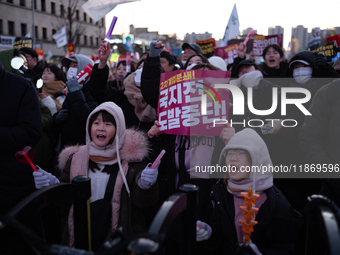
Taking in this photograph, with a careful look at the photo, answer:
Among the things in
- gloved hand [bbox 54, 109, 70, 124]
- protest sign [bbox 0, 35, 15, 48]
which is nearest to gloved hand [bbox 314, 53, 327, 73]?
gloved hand [bbox 54, 109, 70, 124]

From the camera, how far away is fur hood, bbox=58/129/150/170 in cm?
226

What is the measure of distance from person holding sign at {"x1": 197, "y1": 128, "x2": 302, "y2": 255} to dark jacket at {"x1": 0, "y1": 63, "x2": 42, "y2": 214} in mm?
1225

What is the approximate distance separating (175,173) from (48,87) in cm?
238

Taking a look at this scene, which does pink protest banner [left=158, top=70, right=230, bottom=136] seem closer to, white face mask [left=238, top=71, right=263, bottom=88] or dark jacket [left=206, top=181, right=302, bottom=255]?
dark jacket [left=206, top=181, right=302, bottom=255]

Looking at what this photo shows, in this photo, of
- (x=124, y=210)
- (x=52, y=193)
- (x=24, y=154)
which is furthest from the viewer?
(x=124, y=210)

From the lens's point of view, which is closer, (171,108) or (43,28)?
(171,108)

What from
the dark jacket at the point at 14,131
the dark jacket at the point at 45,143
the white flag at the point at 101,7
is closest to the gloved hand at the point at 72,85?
the dark jacket at the point at 45,143

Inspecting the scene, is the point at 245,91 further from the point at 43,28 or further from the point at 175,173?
the point at 43,28

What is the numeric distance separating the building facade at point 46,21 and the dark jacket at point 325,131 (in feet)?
92.6

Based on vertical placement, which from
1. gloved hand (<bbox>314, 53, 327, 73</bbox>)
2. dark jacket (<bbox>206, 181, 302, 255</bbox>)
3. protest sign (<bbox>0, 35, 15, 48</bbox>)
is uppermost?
protest sign (<bbox>0, 35, 15, 48</bbox>)

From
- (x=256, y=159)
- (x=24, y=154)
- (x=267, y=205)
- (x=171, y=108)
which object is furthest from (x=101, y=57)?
(x=267, y=205)

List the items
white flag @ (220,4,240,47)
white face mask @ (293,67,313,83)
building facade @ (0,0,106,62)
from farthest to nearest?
building facade @ (0,0,106,62)
white flag @ (220,4,240,47)
white face mask @ (293,67,313,83)

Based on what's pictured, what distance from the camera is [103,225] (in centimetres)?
200

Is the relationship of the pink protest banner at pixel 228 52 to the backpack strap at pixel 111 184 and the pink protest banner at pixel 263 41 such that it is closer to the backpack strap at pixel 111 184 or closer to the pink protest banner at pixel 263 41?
the pink protest banner at pixel 263 41
